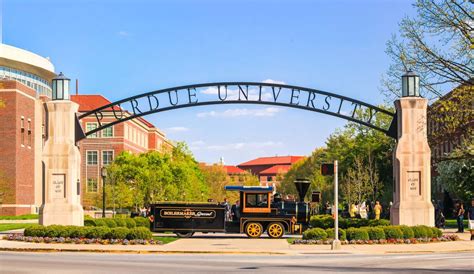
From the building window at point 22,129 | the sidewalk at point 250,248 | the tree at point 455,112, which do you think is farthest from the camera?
the building window at point 22,129

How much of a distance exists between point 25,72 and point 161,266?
277ft

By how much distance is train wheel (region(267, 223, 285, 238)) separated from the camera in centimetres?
3647

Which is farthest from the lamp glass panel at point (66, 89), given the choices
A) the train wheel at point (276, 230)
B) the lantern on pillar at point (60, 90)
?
the train wheel at point (276, 230)

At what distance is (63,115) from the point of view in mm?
36250

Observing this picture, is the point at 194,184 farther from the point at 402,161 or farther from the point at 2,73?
the point at 402,161

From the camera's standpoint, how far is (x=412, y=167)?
114 feet

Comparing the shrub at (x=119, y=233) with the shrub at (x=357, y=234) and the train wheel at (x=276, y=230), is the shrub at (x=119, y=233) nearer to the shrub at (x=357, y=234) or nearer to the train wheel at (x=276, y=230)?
the train wheel at (x=276, y=230)

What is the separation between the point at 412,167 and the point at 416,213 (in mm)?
2009

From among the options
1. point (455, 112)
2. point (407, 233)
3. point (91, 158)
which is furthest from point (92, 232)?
point (91, 158)

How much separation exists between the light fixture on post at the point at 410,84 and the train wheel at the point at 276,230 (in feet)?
27.1

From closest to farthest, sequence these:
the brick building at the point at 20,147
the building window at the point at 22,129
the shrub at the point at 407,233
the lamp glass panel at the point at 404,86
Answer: the shrub at the point at 407,233
the lamp glass panel at the point at 404,86
the brick building at the point at 20,147
the building window at the point at 22,129

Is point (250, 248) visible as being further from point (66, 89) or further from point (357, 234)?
point (66, 89)

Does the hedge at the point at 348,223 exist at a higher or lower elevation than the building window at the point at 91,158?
lower

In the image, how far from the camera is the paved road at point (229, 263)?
760 inches
